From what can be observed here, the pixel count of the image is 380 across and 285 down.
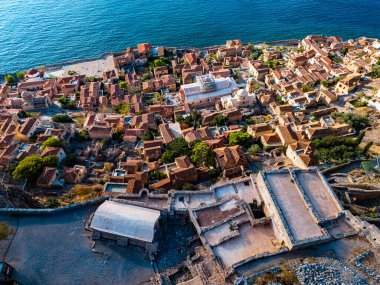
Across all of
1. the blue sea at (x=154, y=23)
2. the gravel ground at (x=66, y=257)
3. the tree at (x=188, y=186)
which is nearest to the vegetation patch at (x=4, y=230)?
the gravel ground at (x=66, y=257)

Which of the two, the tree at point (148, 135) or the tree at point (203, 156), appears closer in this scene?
the tree at point (203, 156)

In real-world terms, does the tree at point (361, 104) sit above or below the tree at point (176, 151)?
below

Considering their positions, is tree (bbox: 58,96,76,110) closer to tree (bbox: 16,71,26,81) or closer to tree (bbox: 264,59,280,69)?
tree (bbox: 16,71,26,81)

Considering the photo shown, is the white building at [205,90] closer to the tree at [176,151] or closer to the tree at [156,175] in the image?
the tree at [176,151]

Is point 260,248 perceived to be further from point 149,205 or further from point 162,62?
point 162,62

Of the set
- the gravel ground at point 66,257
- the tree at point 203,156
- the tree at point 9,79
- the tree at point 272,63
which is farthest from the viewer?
the tree at point 9,79

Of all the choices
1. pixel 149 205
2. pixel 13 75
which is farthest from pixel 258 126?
pixel 13 75

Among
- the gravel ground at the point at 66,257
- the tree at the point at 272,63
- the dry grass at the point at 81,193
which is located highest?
the gravel ground at the point at 66,257
